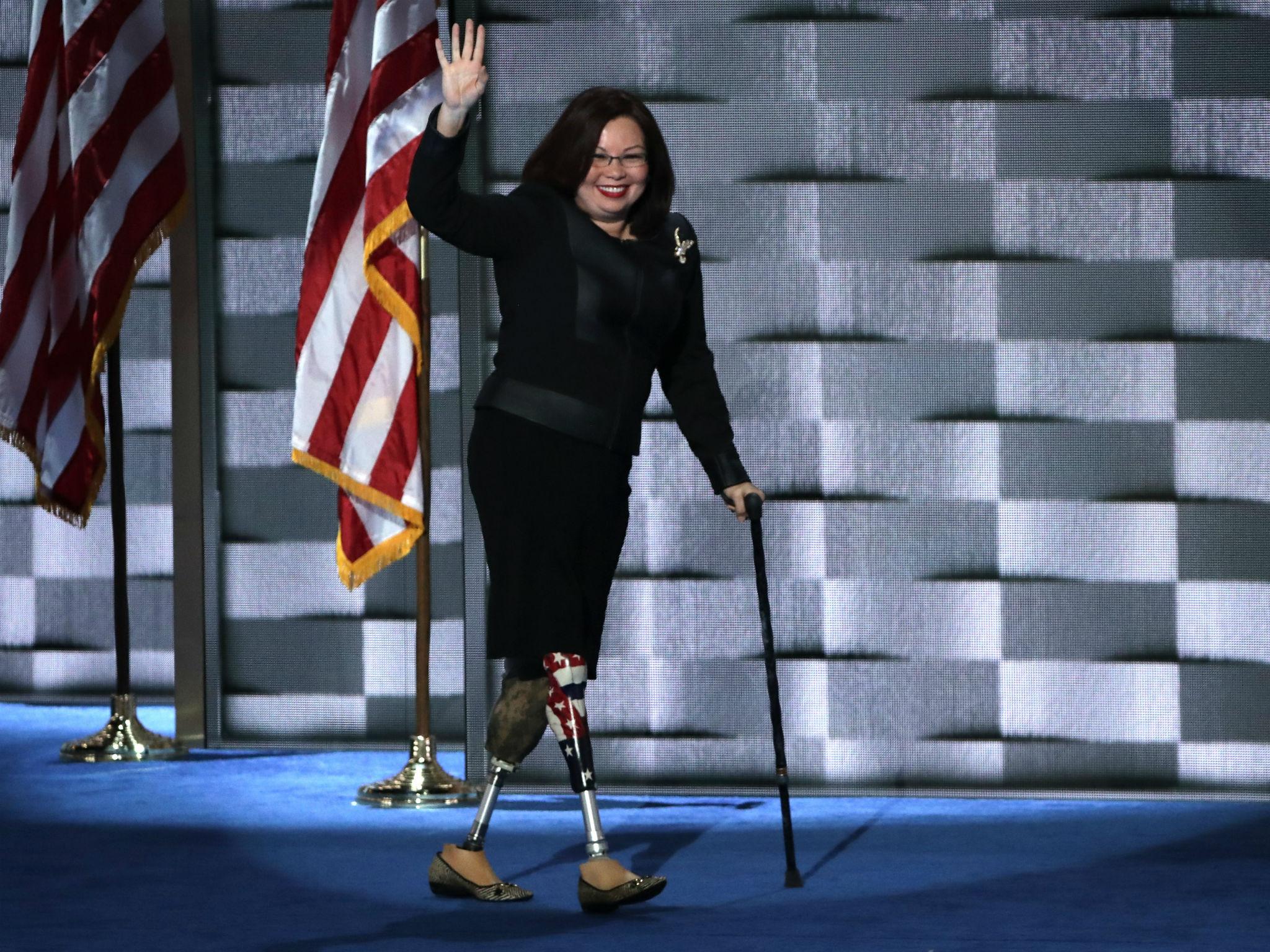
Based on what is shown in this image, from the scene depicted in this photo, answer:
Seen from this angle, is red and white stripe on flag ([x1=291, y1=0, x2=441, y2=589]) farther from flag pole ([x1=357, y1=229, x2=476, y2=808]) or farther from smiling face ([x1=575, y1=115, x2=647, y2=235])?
smiling face ([x1=575, y1=115, x2=647, y2=235])

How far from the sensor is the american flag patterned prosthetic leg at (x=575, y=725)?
354 cm

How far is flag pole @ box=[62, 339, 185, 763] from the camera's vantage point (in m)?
5.39

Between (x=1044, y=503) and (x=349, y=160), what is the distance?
6.24 feet

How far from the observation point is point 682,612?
475 cm

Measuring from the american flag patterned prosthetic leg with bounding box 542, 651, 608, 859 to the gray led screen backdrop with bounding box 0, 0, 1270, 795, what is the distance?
46.5 inches

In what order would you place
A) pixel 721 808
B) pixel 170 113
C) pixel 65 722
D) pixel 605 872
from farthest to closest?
pixel 65 722, pixel 170 113, pixel 721 808, pixel 605 872

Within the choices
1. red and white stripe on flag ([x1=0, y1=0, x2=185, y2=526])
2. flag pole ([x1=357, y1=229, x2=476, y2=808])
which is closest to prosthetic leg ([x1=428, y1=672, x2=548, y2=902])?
flag pole ([x1=357, y1=229, x2=476, y2=808])

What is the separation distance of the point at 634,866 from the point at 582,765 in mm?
470

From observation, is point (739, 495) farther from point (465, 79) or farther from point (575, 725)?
point (465, 79)

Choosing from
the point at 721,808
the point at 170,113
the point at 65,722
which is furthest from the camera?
the point at 65,722

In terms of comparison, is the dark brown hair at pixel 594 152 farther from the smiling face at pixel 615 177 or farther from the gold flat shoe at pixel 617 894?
the gold flat shoe at pixel 617 894

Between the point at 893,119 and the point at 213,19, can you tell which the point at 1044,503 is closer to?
the point at 893,119

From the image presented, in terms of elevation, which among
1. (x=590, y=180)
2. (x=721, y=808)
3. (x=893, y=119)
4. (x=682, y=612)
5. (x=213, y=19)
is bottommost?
(x=721, y=808)

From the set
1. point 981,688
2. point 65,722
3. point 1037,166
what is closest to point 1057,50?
point 1037,166
